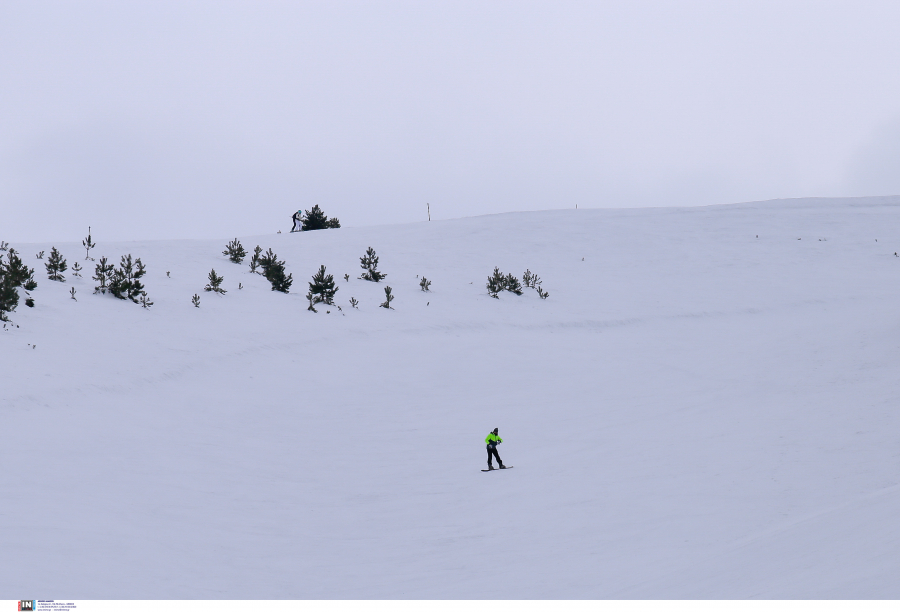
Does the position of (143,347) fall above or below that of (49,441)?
above

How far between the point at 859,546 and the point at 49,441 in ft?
31.6

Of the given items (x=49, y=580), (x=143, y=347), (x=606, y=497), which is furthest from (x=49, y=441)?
(x=606, y=497)

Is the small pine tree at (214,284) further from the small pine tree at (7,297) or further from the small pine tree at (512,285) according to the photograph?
the small pine tree at (512,285)

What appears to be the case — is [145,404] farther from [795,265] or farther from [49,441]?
[795,265]

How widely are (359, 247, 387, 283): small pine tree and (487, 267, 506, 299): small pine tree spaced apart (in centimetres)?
358

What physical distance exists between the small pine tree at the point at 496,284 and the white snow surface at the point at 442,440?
0.62 meters

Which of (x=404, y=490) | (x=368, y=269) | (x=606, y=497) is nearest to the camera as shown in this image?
(x=606, y=497)

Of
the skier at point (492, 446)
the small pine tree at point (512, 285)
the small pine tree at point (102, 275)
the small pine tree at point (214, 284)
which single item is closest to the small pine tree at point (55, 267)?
the small pine tree at point (102, 275)

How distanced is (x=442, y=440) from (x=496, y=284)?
1197 cm

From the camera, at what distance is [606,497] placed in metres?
9.53

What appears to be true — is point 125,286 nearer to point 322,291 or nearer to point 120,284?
point 120,284

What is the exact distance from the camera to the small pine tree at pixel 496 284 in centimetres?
2355

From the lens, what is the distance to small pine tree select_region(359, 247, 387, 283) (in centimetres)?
2348

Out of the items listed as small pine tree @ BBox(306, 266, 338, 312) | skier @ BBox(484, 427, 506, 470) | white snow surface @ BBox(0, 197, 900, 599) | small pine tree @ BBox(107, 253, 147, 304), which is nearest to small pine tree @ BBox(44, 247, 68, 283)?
white snow surface @ BBox(0, 197, 900, 599)
